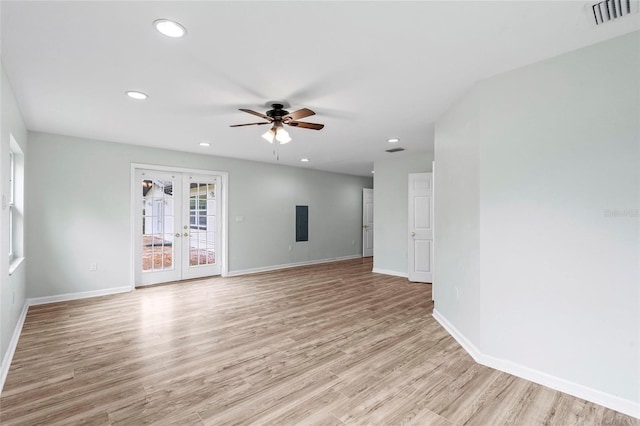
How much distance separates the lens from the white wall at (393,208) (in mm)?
6195

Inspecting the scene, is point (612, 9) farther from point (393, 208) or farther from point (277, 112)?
point (393, 208)

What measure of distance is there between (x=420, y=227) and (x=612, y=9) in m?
4.28

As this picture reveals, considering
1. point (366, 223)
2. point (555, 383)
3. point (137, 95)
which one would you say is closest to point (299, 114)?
point (137, 95)

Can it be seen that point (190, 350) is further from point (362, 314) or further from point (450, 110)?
point (450, 110)

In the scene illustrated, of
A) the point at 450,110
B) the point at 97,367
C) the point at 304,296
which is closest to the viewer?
the point at 97,367

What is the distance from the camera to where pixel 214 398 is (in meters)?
2.18

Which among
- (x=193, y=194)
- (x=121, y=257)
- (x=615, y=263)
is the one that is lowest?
(x=121, y=257)

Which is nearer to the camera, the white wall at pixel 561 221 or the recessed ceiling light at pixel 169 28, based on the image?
the recessed ceiling light at pixel 169 28

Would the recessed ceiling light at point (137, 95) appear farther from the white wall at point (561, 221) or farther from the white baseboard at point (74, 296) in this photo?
the white baseboard at point (74, 296)

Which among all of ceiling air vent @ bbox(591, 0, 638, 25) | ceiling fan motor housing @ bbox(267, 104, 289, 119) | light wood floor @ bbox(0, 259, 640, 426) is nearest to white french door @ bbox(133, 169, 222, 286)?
light wood floor @ bbox(0, 259, 640, 426)

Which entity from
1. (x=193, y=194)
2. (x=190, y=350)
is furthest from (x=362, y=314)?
(x=193, y=194)

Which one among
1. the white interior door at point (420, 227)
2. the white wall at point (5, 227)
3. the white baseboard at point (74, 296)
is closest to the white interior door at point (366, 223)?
the white interior door at point (420, 227)

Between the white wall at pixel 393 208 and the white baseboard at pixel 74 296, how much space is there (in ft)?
16.3

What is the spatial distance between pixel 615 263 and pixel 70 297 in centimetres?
648
